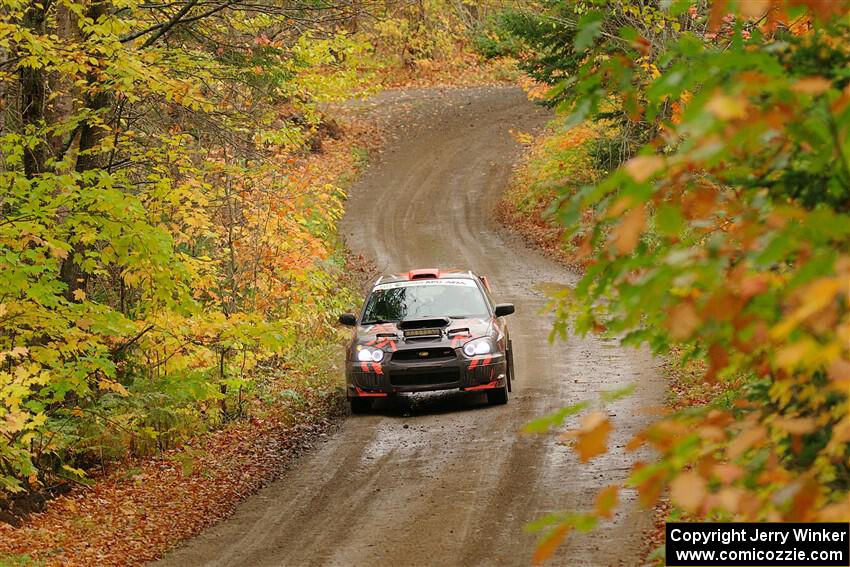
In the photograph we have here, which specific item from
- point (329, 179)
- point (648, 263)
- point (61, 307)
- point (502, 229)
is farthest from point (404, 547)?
point (329, 179)

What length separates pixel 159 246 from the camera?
10.3 meters

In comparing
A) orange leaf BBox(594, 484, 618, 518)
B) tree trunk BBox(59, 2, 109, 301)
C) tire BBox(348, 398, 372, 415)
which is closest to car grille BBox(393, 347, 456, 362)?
tire BBox(348, 398, 372, 415)

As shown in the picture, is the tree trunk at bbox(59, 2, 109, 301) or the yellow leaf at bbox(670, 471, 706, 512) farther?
the tree trunk at bbox(59, 2, 109, 301)

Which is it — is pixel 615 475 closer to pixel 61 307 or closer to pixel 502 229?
pixel 61 307

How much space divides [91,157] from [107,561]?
5722 mm

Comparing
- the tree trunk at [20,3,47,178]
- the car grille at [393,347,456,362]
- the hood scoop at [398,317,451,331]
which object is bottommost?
the car grille at [393,347,456,362]

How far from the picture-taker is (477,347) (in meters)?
12.8

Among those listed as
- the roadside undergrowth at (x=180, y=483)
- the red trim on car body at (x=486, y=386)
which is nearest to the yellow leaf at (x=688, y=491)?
the roadside undergrowth at (x=180, y=483)

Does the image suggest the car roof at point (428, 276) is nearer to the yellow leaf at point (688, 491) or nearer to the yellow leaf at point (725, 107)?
the yellow leaf at point (688, 491)

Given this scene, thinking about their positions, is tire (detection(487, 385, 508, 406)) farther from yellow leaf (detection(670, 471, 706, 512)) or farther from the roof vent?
yellow leaf (detection(670, 471, 706, 512))

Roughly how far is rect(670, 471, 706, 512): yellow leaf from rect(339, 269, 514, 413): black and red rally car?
10.2 meters

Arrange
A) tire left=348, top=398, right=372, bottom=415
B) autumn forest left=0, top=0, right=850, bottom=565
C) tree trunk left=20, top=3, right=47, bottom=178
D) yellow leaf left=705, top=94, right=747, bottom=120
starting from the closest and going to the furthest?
yellow leaf left=705, top=94, right=747, bottom=120 < autumn forest left=0, top=0, right=850, bottom=565 < tree trunk left=20, top=3, right=47, bottom=178 < tire left=348, top=398, right=372, bottom=415

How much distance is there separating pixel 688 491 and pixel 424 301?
11435 mm

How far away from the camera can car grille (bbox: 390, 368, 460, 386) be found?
1282 cm
